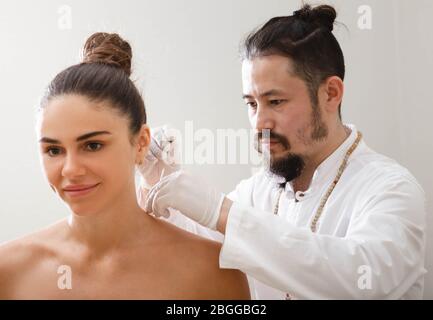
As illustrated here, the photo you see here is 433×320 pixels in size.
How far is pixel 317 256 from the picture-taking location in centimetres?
127

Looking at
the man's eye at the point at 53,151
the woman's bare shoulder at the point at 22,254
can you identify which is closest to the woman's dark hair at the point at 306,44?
the man's eye at the point at 53,151

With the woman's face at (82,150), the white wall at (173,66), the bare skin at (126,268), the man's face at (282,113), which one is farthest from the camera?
the white wall at (173,66)

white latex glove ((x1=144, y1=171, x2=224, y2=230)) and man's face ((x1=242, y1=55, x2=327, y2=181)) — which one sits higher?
man's face ((x1=242, y1=55, x2=327, y2=181))

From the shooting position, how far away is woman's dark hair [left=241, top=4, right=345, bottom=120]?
164 cm

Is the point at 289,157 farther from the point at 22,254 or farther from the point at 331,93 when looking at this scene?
the point at 22,254

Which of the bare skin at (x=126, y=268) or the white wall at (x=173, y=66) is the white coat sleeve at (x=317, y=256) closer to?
the bare skin at (x=126, y=268)

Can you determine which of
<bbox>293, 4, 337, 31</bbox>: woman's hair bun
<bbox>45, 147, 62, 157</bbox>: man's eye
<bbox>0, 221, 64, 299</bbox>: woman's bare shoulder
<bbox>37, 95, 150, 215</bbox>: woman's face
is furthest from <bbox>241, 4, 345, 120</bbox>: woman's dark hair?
<bbox>0, 221, 64, 299</bbox>: woman's bare shoulder

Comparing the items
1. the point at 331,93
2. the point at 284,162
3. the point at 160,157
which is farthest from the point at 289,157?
the point at 160,157

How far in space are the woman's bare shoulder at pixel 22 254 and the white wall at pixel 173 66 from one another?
1.06m

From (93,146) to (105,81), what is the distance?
0.17 meters

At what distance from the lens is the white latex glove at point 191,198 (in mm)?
1312

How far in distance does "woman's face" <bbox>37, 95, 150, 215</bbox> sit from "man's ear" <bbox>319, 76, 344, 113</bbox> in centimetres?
66

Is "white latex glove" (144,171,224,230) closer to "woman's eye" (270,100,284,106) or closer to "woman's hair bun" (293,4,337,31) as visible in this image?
"woman's eye" (270,100,284,106)
